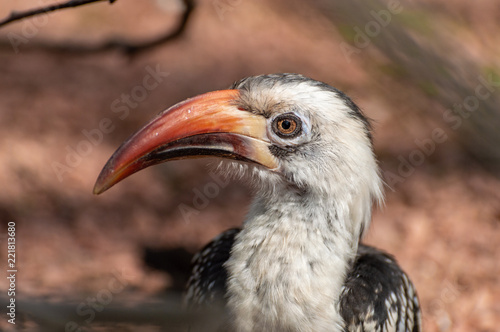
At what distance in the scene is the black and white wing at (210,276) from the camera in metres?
2.94

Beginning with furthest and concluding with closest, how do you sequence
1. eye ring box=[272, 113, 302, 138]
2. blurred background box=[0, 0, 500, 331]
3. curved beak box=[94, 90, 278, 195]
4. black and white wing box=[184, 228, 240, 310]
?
blurred background box=[0, 0, 500, 331] < black and white wing box=[184, 228, 240, 310] < eye ring box=[272, 113, 302, 138] < curved beak box=[94, 90, 278, 195]

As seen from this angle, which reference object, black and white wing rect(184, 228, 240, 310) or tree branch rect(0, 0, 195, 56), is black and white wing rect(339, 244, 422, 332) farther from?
tree branch rect(0, 0, 195, 56)

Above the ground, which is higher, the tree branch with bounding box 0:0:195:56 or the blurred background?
the tree branch with bounding box 0:0:195:56

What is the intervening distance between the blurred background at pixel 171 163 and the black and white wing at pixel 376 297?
4.38 feet

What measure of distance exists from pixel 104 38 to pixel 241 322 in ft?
11.8

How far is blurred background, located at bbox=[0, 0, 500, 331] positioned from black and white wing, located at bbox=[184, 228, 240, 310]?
80cm

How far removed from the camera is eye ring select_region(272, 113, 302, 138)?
2588 millimetres

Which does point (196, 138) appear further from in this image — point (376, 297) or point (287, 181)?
point (376, 297)

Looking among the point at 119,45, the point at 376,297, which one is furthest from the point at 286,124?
the point at 119,45

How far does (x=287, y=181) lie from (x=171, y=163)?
2.40 m

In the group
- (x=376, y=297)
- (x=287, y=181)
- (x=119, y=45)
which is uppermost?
(x=119, y=45)

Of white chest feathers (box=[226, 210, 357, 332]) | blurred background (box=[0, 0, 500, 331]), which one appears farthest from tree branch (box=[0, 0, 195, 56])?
white chest feathers (box=[226, 210, 357, 332])

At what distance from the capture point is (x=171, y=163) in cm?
488

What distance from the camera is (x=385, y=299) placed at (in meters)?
2.83
